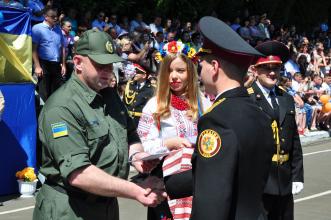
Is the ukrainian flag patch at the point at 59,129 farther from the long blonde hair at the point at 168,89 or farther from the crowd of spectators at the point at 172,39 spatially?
the crowd of spectators at the point at 172,39

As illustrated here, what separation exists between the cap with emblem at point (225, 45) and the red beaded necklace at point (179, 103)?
1798mm

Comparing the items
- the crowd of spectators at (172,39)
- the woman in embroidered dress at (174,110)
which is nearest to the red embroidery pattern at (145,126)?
the woman in embroidered dress at (174,110)

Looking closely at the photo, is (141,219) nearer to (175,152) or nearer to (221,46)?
(175,152)

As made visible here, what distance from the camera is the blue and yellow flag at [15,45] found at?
9.59 metres

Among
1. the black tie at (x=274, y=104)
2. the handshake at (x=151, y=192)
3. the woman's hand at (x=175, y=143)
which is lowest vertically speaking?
the handshake at (x=151, y=192)

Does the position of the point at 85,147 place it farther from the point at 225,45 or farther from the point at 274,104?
the point at 274,104

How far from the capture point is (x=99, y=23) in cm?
1742

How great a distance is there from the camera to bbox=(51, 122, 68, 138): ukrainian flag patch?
3506 millimetres

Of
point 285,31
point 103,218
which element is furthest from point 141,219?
point 285,31

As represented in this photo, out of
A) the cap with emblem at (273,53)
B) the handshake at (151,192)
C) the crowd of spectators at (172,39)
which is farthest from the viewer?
the crowd of spectators at (172,39)

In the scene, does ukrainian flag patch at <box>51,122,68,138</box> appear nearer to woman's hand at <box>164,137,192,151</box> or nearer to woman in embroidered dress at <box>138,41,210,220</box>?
woman's hand at <box>164,137,192,151</box>

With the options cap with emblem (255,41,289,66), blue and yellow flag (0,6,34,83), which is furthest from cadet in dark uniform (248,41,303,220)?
blue and yellow flag (0,6,34,83)

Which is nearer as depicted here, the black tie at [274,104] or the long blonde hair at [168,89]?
the long blonde hair at [168,89]

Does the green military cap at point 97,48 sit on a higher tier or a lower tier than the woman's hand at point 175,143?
higher
